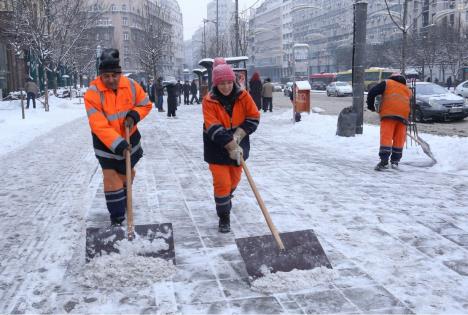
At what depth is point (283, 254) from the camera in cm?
357

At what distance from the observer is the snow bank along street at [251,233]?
3289mm

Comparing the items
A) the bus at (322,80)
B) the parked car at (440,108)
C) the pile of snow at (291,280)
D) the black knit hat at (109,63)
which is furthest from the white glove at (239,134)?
the bus at (322,80)

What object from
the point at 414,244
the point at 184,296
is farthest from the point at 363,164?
the point at 184,296

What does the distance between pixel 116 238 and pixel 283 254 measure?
1257 mm

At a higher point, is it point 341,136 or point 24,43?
point 24,43

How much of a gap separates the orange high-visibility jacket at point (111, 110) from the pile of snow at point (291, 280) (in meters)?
1.66

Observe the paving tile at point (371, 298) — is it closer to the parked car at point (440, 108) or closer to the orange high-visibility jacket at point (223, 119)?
the orange high-visibility jacket at point (223, 119)

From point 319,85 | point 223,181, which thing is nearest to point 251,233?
point 223,181

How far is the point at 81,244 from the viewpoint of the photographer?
4453mm

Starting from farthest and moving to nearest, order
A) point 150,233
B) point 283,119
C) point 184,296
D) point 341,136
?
1. point 283,119
2. point 341,136
3. point 150,233
4. point 184,296

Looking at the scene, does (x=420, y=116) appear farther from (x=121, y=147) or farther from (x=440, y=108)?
(x=121, y=147)

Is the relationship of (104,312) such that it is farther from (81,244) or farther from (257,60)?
(257,60)

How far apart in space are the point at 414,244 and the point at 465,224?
91 cm

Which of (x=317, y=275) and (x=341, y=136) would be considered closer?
(x=317, y=275)
